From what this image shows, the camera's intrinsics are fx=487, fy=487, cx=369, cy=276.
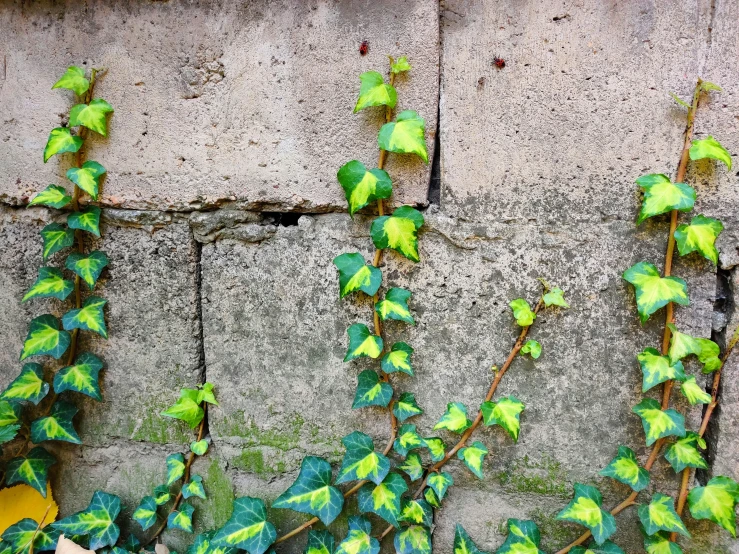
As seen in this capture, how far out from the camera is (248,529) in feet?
4.68

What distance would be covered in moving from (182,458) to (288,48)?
4.18ft

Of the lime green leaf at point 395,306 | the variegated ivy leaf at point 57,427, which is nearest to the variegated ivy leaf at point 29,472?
the variegated ivy leaf at point 57,427

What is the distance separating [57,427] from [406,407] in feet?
3.62

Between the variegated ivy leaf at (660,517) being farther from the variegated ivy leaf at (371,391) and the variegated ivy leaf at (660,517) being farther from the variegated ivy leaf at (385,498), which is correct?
the variegated ivy leaf at (371,391)

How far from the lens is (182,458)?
Result: 1543mm

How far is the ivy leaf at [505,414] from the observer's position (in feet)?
4.32

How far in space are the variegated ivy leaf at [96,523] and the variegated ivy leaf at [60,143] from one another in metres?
1.07

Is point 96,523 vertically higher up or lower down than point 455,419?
lower down

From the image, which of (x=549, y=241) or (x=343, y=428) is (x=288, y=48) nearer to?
(x=549, y=241)

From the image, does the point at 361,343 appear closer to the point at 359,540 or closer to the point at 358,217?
the point at 358,217

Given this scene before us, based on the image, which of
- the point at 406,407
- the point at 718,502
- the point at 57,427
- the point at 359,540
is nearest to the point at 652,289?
the point at 718,502

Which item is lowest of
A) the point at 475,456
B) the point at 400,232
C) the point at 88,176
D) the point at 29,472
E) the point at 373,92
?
the point at 29,472

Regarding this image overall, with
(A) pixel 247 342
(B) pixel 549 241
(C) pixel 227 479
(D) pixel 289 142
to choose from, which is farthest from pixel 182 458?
(B) pixel 549 241

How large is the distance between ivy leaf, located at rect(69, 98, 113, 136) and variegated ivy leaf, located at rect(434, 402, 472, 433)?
1271 mm
